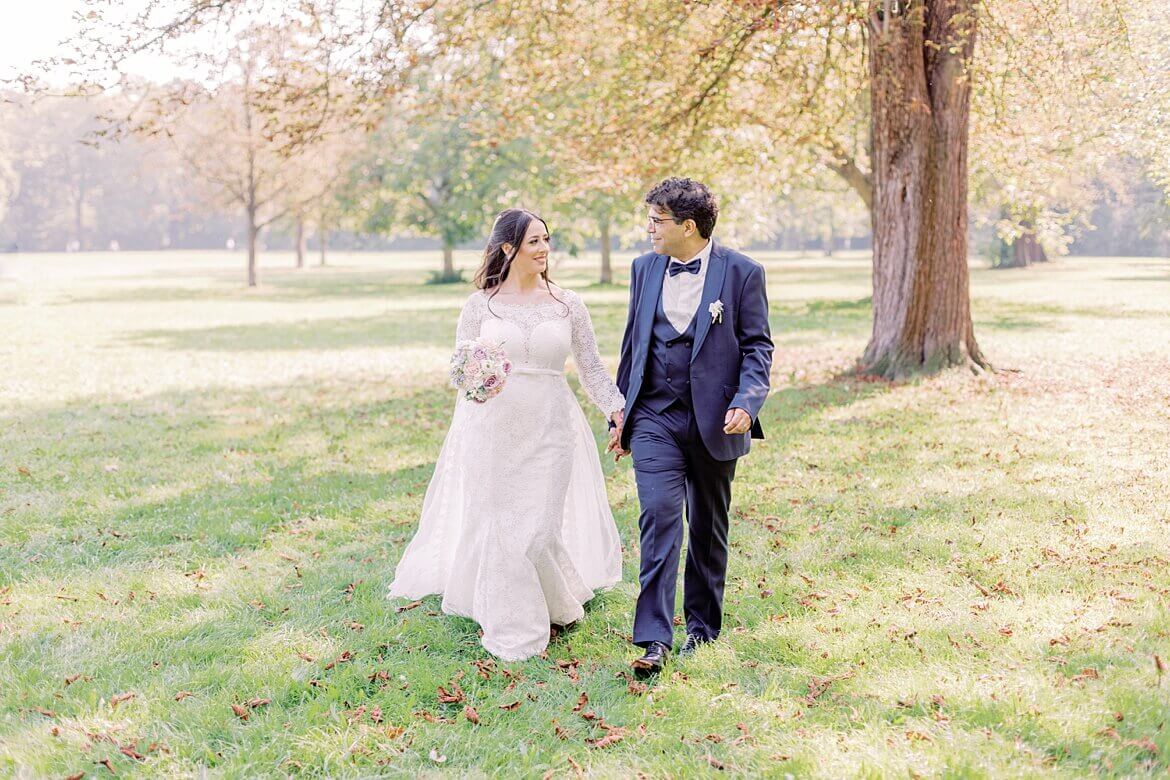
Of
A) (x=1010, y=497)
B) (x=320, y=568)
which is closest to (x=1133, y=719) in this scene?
(x=1010, y=497)

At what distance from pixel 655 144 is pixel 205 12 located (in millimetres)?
6414

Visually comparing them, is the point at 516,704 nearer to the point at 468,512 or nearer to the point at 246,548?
the point at 468,512

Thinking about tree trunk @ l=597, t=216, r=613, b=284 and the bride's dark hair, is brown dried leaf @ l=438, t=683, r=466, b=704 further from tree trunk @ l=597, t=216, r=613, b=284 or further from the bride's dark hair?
tree trunk @ l=597, t=216, r=613, b=284

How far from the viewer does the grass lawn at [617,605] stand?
416 centimetres

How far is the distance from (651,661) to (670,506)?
2.49ft

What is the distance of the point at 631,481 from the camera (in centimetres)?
903

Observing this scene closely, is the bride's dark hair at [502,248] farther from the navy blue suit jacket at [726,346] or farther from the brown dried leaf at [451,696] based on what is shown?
the brown dried leaf at [451,696]

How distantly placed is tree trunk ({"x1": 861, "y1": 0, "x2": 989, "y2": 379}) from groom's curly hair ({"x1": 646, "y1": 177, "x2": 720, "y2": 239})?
304 inches

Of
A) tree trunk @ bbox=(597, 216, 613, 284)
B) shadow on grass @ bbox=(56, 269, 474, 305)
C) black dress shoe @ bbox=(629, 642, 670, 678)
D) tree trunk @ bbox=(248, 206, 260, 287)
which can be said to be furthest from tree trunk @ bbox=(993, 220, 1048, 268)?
black dress shoe @ bbox=(629, 642, 670, 678)

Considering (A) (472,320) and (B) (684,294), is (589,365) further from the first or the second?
(B) (684,294)

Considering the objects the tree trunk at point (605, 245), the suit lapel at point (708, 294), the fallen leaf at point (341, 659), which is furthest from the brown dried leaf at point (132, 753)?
the tree trunk at point (605, 245)

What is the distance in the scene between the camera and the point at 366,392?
1429cm

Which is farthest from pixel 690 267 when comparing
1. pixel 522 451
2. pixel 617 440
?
pixel 522 451

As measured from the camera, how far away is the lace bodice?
207 inches
